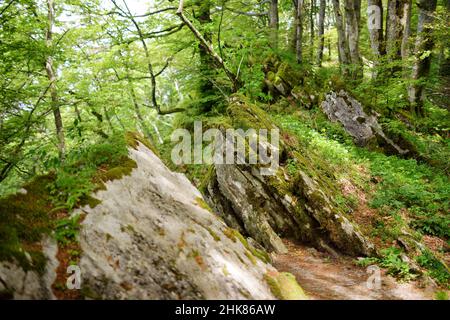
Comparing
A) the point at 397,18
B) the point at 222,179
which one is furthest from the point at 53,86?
the point at 397,18

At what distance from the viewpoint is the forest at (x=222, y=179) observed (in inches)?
140

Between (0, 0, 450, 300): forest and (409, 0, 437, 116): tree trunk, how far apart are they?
90 millimetres

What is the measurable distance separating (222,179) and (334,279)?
3.44 m

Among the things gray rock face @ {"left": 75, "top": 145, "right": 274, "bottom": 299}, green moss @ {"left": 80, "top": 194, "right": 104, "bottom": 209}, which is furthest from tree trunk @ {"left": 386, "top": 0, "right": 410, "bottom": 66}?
green moss @ {"left": 80, "top": 194, "right": 104, "bottom": 209}

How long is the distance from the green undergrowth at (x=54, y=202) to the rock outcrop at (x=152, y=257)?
10 centimetres

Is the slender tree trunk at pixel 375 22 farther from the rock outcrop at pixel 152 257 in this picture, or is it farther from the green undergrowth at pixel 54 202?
the green undergrowth at pixel 54 202

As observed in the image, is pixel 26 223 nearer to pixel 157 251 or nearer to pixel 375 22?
pixel 157 251

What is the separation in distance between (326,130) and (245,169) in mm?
5932

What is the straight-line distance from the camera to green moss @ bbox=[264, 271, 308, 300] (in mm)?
4195

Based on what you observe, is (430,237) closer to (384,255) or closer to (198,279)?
(384,255)

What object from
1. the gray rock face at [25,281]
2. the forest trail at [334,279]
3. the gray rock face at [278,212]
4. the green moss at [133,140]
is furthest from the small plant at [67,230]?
the gray rock face at [278,212]

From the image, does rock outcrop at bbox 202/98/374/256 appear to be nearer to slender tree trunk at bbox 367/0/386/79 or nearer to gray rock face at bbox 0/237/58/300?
gray rock face at bbox 0/237/58/300

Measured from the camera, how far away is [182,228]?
14.1 feet
